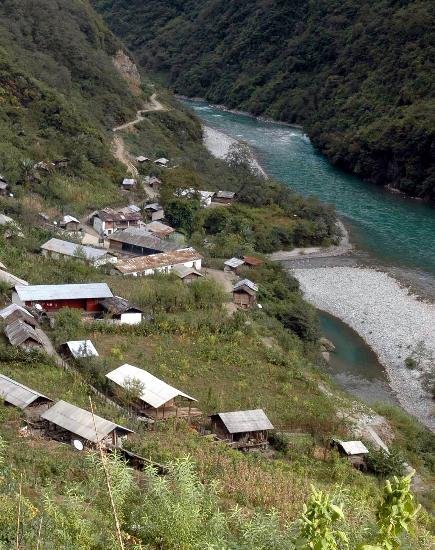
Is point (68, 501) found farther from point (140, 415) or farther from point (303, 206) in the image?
point (303, 206)

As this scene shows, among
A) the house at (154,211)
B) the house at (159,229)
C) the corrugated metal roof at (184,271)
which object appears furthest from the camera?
the house at (154,211)

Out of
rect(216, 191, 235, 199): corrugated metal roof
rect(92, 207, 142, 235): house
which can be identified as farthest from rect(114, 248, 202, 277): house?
rect(216, 191, 235, 199): corrugated metal roof

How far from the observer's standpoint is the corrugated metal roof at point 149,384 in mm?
20000

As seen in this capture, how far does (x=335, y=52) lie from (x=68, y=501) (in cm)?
9578

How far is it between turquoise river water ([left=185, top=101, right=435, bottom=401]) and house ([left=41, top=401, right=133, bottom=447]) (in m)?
15.3

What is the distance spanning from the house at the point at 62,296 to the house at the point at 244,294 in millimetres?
6861

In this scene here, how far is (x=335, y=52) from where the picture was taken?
3794 inches

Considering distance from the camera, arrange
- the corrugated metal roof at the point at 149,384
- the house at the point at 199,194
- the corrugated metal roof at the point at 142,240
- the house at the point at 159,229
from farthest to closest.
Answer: the house at the point at 199,194 → the house at the point at 159,229 → the corrugated metal roof at the point at 142,240 → the corrugated metal roof at the point at 149,384

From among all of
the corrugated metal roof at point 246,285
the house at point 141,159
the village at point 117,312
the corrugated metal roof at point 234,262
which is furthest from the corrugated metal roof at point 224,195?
the corrugated metal roof at point 246,285

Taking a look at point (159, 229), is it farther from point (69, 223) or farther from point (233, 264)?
point (233, 264)

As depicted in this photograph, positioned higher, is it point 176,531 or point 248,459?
point 176,531

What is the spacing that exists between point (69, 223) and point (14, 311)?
51.5ft

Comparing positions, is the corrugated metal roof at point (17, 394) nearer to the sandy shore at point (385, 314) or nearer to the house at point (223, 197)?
the sandy shore at point (385, 314)

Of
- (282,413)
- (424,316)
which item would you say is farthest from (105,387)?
(424,316)
